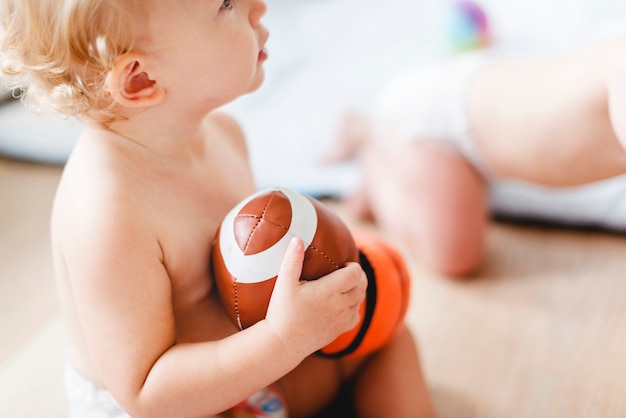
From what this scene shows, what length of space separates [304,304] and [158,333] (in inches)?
6.3

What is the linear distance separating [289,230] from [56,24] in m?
0.32

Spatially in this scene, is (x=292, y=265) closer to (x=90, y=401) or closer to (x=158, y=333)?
(x=158, y=333)

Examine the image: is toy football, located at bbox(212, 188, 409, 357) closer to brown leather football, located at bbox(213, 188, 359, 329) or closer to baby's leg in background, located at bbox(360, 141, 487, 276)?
brown leather football, located at bbox(213, 188, 359, 329)

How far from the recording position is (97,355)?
0.75 meters

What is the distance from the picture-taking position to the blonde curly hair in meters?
0.70

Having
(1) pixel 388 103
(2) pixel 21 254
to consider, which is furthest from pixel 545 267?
(2) pixel 21 254

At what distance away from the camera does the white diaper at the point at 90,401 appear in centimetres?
84

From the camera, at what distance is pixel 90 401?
2.81ft

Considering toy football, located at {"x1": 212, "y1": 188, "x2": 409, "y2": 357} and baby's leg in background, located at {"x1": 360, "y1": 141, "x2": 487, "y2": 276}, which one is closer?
toy football, located at {"x1": 212, "y1": 188, "x2": 409, "y2": 357}

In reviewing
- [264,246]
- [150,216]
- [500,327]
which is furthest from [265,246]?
[500,327]

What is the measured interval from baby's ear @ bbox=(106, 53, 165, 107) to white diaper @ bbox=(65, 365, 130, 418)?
357mm

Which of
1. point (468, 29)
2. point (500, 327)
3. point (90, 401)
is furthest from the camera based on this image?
point (468, 29)

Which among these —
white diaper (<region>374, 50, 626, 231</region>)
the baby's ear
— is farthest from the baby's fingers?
white diaper (<region>374, 50, 626, 231</region>)

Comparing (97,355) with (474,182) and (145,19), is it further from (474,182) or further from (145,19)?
(474,182)
